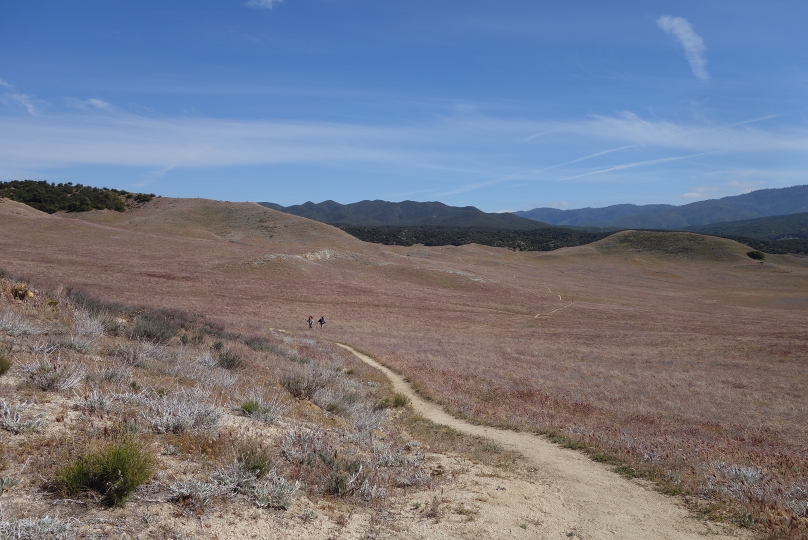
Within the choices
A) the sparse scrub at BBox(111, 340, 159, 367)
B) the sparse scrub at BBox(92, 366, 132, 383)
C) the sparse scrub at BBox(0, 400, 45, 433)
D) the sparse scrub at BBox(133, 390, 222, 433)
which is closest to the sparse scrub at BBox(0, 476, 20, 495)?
the sparse scrub at BBox(0, 400, 45, 433)

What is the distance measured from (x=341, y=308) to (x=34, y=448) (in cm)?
3660

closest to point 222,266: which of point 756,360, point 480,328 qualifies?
point 480,328

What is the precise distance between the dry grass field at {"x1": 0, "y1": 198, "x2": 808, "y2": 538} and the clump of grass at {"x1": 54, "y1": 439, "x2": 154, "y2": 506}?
7174 mm

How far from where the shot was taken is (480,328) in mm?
39281

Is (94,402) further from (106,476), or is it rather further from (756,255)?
(756,255)

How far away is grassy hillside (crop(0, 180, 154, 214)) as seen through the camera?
94.9 meters

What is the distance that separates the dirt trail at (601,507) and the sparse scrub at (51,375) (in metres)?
7.19

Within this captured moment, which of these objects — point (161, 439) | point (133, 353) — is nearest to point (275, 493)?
point (161, 439)

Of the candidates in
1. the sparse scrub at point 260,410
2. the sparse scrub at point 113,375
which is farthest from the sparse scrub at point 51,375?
the sparse scrub at point 260,410

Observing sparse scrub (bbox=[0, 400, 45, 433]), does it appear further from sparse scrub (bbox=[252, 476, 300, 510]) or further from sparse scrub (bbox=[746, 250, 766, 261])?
sparse scrub (bbox=[746, 250, 766, 261])

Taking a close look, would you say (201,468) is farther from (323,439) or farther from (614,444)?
(614,444)

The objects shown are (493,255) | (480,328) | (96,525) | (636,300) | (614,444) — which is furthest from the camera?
(493,255)

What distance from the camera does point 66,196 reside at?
331 ft

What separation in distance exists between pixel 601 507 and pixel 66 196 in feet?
398
